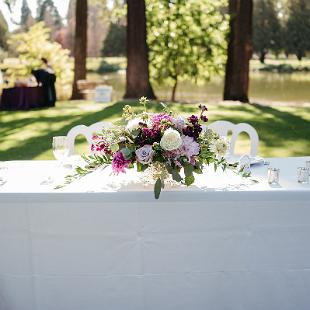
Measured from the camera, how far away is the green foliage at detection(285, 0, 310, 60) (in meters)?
23.7

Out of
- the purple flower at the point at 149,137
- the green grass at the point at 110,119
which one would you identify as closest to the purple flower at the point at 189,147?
the purple flower at the point at 149,137

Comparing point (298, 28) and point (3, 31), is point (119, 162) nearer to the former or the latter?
point (3, 31)

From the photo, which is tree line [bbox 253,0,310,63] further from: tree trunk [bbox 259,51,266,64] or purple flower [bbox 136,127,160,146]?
purple flower [bbox 136,127,160,146]

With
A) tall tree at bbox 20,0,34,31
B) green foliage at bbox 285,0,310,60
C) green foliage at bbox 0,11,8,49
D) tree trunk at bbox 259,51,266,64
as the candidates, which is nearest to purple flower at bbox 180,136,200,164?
green foliage at bbox 0,11,8,49

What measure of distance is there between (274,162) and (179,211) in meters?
0.90

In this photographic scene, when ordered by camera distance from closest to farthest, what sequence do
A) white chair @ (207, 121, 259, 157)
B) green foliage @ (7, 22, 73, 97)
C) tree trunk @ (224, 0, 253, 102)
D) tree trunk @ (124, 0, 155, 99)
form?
white chair @ (207, 121, 259, 157), tree trunk @ (124, 0, 155, 99), tree trunk @ (224, 0, 253, 102), green foliage @ (7, 22, 73, 97)

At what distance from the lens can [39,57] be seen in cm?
1531

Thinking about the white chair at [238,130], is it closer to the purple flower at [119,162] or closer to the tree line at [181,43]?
the purple flower at [119,162]

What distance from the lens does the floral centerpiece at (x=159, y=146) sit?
246 cm

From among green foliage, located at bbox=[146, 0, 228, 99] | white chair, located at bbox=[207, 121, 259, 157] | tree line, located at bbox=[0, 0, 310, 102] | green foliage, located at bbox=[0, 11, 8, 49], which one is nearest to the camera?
white chair, located at bbox=[207, 121, 259, 157]

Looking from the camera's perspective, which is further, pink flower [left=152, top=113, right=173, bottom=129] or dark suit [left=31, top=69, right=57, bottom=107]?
dark suit [left=31, top=69, right=57, bottom=107]

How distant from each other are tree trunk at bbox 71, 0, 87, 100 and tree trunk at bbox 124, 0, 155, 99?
3602 mm

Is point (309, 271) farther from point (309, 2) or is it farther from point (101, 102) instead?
point (309, 2)

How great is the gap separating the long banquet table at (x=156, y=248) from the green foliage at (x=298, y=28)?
73.2 ft
